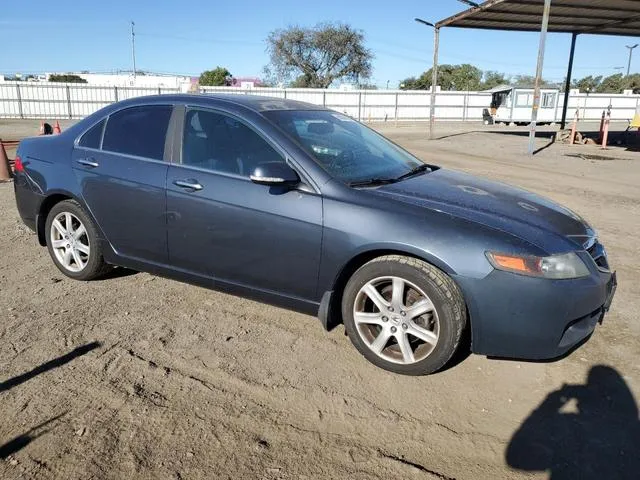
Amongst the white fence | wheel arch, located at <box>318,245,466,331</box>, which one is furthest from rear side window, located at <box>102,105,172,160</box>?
the white fence

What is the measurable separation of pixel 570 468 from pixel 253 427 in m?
1.53

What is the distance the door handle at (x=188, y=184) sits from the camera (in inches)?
150

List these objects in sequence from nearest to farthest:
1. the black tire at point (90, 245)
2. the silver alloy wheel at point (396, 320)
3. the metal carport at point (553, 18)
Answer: the silver alloy wheel at point (396, 320), the black tire at point (90, 245), the metal carport at point (553, 18)

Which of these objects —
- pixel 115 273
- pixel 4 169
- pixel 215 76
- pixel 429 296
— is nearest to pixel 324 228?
pixel 429 296

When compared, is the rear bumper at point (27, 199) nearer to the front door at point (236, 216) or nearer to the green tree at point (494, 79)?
the front door at point (236, 216)

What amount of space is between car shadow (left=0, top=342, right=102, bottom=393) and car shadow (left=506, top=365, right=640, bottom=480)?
2.62m

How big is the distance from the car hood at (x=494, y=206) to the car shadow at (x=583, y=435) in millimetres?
892

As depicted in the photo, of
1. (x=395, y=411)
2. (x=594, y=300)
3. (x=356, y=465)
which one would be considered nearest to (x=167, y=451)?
(x=356, y=465)

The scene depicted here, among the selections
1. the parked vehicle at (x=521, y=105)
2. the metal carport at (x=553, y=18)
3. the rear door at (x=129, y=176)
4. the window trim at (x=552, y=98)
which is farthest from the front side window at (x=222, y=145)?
the window trim at (x=552, y=98)

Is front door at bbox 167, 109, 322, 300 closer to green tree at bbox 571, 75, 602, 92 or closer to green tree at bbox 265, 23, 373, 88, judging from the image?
green tree at bbox 265, 23, 373, 88

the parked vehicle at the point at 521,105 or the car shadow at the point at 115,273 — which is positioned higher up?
the parked vehicle at the point at 521,105

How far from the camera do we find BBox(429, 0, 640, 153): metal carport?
1873cm

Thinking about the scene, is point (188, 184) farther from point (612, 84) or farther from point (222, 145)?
point (612, 84)

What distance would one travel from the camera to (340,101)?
129 ft
